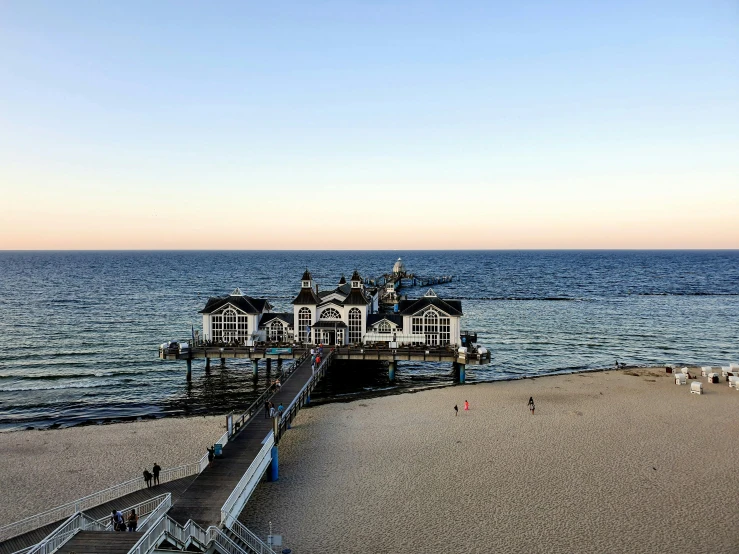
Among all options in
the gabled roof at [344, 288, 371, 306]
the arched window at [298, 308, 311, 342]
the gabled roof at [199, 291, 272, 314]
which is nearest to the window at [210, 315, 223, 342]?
the gabled roof at [199, 291, 272, 314]

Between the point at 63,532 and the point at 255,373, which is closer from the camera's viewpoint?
the point at 63,532

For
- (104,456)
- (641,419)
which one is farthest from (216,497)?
(641,419)

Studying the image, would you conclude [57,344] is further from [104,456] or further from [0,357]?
[104,456]

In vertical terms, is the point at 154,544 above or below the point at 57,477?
above

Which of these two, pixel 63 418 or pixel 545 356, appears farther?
pixel 545 356

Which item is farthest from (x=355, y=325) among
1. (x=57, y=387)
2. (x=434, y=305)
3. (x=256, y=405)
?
(x=57, y=387)

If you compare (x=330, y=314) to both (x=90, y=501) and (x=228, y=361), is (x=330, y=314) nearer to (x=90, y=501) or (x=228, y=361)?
(x=228, y=361)

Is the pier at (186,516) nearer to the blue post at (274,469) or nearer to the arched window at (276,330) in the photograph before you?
the blue post at (274,469)
